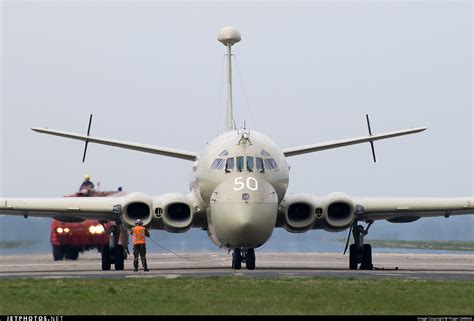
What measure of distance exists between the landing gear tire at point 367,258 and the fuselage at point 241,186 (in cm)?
340

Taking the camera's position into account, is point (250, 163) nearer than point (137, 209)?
Yes

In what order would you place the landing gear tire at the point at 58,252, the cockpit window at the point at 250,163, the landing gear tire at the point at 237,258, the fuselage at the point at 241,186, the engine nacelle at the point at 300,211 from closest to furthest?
the fuselage at the point at 241,186, the cockpit window at the point at 250,163, the landing gear tire at the point at 237,258, the engine nacelle at the point at 300,211, the landing gear tire at the point at 58,252

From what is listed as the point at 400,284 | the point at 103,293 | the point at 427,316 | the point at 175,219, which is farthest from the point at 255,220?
the point at 427,316

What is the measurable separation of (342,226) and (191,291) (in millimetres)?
12421

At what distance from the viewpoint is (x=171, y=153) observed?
111ft

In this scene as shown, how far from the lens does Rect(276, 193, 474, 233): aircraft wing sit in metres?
32.3

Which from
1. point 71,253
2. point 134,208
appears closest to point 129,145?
point 134,208

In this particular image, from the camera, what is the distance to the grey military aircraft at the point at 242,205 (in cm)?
2877

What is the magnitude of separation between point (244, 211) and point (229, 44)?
37.8 feet

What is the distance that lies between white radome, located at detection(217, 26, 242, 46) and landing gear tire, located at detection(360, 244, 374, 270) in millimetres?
8624

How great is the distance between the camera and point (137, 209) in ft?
106
